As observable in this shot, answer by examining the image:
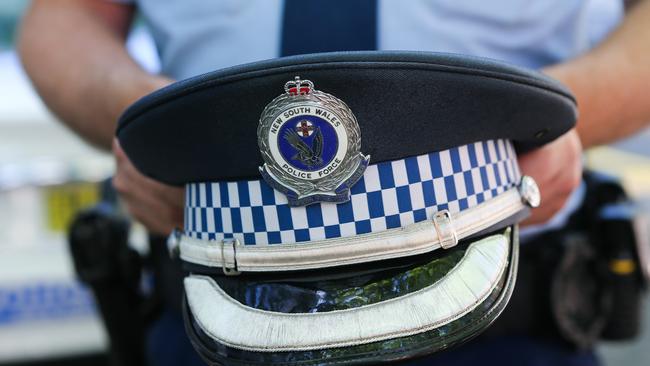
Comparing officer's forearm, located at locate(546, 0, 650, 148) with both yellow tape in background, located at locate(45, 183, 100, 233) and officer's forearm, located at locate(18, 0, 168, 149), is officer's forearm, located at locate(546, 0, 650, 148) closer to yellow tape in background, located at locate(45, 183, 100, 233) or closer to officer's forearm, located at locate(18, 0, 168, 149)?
officer's forearm, located at locate(18, 0, 168, 149)

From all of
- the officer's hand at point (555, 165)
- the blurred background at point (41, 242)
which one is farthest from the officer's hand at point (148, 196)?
the blurred background at point (41, 242)

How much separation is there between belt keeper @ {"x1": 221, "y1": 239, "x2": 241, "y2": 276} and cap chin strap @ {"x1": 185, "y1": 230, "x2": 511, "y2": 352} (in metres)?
0.03

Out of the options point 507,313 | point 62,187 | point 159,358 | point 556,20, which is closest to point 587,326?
point 507,313

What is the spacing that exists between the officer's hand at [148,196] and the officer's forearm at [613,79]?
0.55m

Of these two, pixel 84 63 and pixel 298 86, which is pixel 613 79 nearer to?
pixel 298 86

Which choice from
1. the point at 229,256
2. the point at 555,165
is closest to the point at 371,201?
the point at 229,256

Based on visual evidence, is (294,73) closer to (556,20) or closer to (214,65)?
(214,65)

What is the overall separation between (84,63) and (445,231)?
2.19 ft

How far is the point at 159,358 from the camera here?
4.13 feet

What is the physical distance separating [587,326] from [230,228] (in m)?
0.73

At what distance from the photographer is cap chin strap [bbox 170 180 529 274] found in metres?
0.69

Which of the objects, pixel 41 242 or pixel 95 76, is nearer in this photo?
pixel 95 76

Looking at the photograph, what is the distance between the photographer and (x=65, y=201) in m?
2.11

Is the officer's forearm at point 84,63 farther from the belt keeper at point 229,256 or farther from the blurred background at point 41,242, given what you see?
the blurred background at point 41,242
